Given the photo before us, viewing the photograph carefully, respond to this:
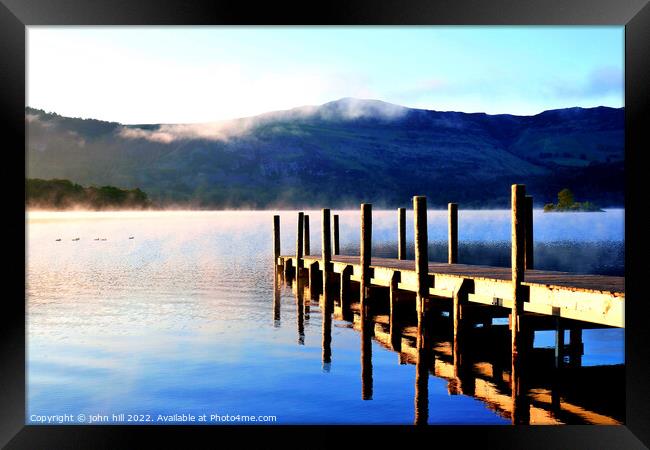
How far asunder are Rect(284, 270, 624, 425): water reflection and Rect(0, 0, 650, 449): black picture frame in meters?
3.03

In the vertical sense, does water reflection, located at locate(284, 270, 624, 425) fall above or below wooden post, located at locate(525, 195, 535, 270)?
below

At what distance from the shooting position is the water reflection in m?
13.4

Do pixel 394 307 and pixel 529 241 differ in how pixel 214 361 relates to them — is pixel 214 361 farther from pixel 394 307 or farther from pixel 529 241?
pixel 529 241

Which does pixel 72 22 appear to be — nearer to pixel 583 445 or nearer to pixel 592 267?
pixel 583 445

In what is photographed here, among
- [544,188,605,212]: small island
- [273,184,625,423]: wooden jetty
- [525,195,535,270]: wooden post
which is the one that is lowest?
[273,184,625,423]: wooden jetty

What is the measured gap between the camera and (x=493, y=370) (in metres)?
15.8

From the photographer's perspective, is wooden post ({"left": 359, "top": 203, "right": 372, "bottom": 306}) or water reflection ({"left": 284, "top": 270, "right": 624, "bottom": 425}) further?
wooden post ({"left": 359, "top": 203, "right": 372, "bottom": 306})

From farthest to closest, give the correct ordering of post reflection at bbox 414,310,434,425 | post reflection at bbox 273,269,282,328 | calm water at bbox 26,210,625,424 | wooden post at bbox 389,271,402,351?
post reflection at bbox 273,269,282,328, wooden post at bbox 389,271,402,351, calm water at bbox 26,210,625,424, post reflection at bbox 414,310,434,425

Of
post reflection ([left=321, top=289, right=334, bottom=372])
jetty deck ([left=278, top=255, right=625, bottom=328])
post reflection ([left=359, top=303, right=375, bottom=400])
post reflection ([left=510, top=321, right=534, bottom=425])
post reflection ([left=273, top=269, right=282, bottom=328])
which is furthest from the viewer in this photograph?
post reflection ([left=273, top=269, right=282, bottom=328])

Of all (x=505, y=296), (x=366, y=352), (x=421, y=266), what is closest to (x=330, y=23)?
(x=505, y=296)

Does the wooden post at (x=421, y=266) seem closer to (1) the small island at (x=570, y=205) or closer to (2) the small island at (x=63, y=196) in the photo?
(2) the small island at (x=63, y=196)

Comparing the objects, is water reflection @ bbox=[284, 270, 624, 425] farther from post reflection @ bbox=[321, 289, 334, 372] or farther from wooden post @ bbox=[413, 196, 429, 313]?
wooden post @ bbox=[413, 196, 429, 313]

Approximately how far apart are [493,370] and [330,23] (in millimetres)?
7879

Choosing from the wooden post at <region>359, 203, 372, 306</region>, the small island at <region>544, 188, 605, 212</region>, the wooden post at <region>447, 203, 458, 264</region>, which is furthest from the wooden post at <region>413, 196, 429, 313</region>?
the small island at <region>544, 188, 605, 212</region>
